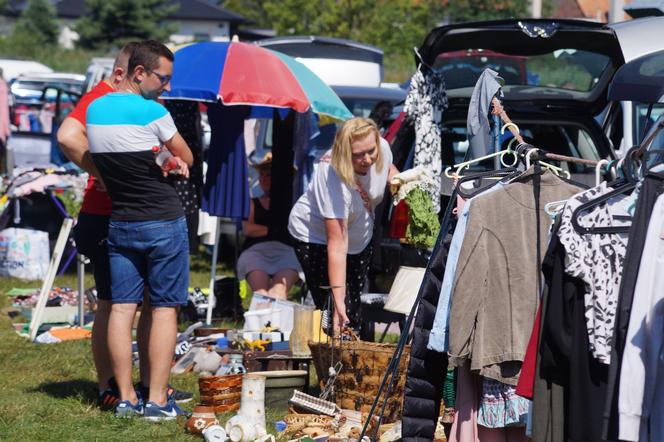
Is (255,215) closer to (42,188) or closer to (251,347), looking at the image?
(251,347)

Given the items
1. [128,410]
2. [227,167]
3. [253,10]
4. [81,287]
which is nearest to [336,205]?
[128,410]

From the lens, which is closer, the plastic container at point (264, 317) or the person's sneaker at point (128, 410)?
the person's sneaker at point (128, 410)

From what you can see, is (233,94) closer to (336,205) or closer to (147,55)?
(336,205)

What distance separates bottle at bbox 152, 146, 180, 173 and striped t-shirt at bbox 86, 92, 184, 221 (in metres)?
0.03

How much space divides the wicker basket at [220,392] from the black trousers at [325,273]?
2.59ft

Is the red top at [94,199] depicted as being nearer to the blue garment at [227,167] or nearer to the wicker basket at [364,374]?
the wicker basket at [364,374]

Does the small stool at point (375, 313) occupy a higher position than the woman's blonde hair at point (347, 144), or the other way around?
the woman's blonde hair at point (347, 144)

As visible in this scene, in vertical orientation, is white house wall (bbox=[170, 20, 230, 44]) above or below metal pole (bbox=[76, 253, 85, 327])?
above

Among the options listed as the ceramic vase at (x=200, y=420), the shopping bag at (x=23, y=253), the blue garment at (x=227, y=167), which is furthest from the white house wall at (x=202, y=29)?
the ceramic vase at (x=200, y=420)

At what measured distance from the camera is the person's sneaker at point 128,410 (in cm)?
652

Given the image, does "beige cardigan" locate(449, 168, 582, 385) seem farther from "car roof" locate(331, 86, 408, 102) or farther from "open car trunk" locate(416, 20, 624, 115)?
"car roof" locate(331, 86, 408, 102)

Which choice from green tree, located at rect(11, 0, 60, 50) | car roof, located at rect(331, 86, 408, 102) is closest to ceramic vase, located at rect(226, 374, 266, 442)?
car roof, located at rect(331, 86, 408, 102)

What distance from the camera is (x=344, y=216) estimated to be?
6.90 metres

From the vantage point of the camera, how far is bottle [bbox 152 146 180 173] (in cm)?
623
